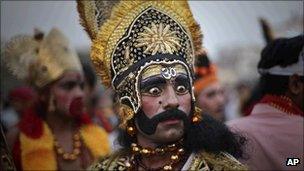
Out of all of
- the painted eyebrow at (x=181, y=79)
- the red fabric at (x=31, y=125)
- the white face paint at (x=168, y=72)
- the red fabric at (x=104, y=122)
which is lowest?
the red fabric at (x=104, y=122)

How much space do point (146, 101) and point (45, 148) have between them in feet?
5.71

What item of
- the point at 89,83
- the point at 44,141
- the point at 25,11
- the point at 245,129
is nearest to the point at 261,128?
the point at 245,129

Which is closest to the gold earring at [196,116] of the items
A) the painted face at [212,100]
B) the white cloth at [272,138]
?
the white cloth at [272,138]

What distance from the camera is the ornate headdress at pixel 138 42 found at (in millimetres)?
3689

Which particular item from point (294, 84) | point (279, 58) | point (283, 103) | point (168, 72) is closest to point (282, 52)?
point (279, 58)

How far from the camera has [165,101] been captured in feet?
11.8

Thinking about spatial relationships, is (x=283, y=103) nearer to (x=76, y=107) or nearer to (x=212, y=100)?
(x=76, y=107)

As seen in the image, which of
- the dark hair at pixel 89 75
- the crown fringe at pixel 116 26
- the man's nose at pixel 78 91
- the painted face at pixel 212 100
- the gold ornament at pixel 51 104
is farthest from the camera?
the dark hair at pixel 89 75

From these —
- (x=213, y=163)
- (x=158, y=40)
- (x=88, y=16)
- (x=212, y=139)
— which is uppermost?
(x=88, y=16)

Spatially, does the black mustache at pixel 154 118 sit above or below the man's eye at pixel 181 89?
below

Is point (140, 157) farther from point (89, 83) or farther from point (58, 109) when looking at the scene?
point (89, 83)

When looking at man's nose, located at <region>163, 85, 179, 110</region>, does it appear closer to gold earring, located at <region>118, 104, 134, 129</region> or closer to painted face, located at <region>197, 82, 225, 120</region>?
gold earring, located at <region>118, 104, 134, 129</region>

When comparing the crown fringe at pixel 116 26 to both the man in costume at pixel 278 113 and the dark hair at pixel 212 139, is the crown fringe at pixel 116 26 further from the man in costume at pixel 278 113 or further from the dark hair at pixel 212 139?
the man in costume at pixel 278 113

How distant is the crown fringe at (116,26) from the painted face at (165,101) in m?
0.33
